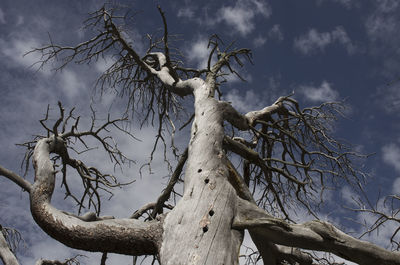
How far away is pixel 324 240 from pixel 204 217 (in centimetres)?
87

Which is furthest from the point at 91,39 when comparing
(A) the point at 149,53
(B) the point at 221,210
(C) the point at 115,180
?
(B) the point at 221,210

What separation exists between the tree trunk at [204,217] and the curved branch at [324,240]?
0.50ft

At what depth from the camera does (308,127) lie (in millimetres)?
5277

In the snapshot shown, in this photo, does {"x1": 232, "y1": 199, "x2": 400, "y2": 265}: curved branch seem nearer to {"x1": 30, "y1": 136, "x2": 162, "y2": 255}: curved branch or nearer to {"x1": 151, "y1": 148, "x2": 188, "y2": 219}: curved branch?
{"x1": 30, "y1": 136, "x2": 162, "y2": 255}: curved branch

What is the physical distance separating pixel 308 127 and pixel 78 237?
4.01 metres

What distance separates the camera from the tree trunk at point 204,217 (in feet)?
6.68

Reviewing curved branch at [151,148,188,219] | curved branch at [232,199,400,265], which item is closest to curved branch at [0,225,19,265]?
curved branch at [151,148,188,219]

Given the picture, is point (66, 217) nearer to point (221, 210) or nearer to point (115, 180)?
point (221, 210)

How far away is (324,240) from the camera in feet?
7.65

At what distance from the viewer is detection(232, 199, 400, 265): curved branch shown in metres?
2.29

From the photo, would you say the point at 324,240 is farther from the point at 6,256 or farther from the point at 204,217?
the point at 6,256

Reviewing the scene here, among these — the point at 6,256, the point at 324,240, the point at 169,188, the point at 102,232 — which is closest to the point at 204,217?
the point at 102,232

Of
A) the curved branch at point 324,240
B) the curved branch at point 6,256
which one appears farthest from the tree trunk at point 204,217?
the curved branch at point 6,256

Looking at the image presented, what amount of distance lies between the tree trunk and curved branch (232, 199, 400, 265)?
152 millimetres
